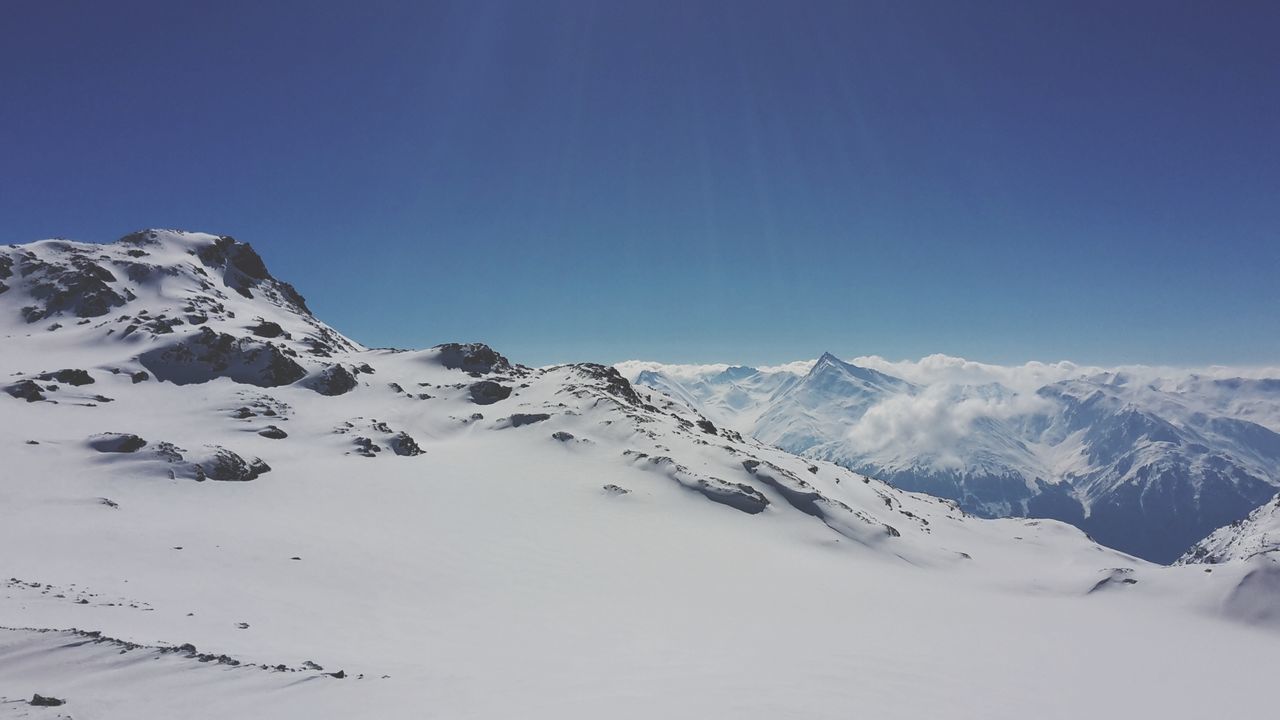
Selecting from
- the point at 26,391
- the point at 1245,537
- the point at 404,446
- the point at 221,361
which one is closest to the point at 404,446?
the point at 404,446

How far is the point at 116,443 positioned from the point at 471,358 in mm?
75067

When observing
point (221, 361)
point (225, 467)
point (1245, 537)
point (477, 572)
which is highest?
point (221, 361)

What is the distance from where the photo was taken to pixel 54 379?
7169cm

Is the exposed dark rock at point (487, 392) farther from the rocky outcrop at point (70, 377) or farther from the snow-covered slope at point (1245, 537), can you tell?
the snow-covered slope at point (1245, 537)

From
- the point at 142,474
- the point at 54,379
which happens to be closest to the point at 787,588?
the point at 142,474

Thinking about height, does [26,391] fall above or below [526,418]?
below

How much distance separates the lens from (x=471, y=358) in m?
125

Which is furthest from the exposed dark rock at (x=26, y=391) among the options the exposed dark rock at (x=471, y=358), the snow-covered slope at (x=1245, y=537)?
the snow-covered slope at (x=1245, y=537)

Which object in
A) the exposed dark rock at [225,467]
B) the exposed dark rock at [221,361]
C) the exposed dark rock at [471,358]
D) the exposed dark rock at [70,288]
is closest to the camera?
the exposed dark rock at [225,467]

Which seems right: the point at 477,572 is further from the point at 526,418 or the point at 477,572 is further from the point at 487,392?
the point at 487,392

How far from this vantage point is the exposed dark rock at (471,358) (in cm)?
12338

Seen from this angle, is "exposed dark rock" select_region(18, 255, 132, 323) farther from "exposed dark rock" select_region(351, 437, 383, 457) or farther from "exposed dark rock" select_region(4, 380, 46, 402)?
"exposed dark rock" select_region(351, 437, 383, 457)

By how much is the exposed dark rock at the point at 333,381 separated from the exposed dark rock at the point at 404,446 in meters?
28.3

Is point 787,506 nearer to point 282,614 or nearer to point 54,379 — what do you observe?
point 282,614
